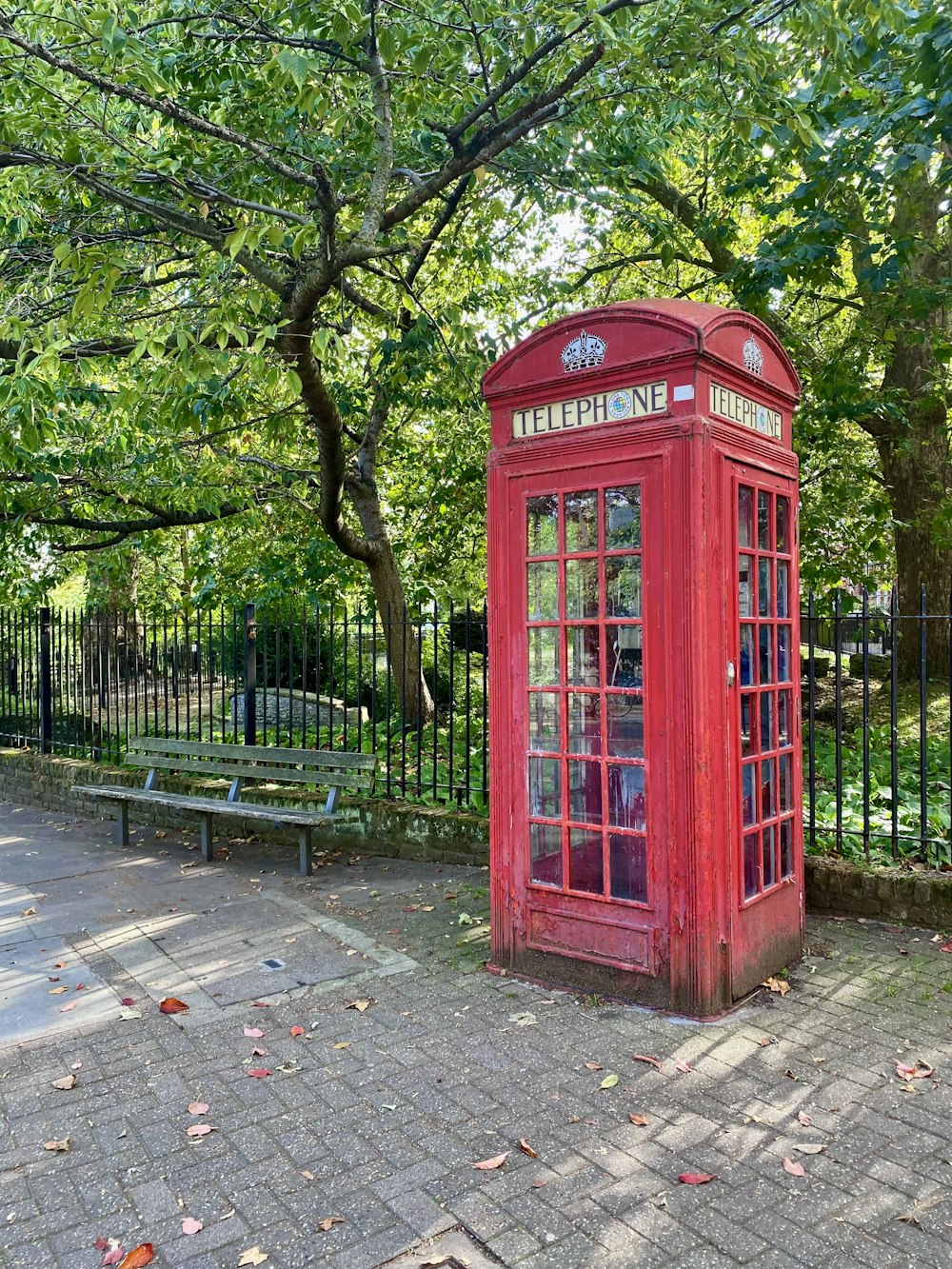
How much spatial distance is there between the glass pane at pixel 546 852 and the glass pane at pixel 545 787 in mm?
69

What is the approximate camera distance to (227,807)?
22.7 ft

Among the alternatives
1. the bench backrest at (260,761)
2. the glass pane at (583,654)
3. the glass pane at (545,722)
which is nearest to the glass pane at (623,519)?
the glass pane at (583,654)

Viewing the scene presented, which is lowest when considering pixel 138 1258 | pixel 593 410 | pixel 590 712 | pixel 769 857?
pixel 138 1258

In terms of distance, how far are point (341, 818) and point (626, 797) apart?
3.11 meters

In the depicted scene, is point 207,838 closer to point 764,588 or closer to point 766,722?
point 766,722

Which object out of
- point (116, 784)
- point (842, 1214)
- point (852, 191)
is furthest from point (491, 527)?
point (116, 784)

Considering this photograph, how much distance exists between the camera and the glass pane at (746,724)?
13.3ft

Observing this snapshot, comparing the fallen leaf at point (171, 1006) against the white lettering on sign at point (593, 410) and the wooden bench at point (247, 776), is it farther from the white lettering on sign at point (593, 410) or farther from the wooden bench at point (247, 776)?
the white lettering on sign at point (593, 410)

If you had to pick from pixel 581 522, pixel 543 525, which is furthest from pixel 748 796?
pixel 543 525

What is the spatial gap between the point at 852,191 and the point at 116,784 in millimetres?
9095

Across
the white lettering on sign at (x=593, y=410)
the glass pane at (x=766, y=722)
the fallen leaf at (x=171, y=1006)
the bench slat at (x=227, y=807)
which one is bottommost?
the fallen leaf at (x=171, y=1006)

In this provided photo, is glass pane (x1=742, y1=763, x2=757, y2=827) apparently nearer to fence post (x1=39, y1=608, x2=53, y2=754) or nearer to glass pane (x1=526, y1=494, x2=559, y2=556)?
glass pane (x1=526, y1=494, x2=559, y2=556)

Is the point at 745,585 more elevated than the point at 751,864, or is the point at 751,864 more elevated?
the point at 745,585

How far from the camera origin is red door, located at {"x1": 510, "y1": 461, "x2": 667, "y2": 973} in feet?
12.8
